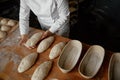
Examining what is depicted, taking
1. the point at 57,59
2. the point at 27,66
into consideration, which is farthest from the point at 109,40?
the point at 27,66

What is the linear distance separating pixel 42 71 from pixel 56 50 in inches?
7.2

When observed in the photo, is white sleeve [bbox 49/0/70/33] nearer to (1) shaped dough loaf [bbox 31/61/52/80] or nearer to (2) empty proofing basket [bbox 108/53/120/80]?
(1) shaped dough loaf [bbox 31/61/52/80]

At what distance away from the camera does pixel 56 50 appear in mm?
1200

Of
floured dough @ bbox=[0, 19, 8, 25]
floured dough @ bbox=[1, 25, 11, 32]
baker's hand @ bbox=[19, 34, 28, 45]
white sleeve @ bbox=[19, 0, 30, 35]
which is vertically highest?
white sleeve @ bbox=[19, 0, 30, 35]

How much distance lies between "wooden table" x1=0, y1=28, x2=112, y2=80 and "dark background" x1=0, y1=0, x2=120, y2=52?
0.90 metres

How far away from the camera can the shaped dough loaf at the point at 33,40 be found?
129cm

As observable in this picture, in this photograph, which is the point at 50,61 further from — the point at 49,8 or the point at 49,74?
the point at 49,8

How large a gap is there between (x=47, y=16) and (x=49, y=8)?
116 mm

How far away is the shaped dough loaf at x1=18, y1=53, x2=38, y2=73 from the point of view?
1142 mm

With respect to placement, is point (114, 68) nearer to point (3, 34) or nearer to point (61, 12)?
point (61, 12)

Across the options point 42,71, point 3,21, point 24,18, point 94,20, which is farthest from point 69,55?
point 94,20

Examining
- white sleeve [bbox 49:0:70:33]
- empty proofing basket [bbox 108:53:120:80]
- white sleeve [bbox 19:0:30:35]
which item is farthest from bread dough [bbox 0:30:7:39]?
empty proofing basket [bbox 108:53:120:80]

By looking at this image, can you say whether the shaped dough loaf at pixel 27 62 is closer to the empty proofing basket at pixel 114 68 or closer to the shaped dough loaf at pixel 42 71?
the shaped dough loaf at pixel 42 71

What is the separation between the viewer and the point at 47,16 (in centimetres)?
146
